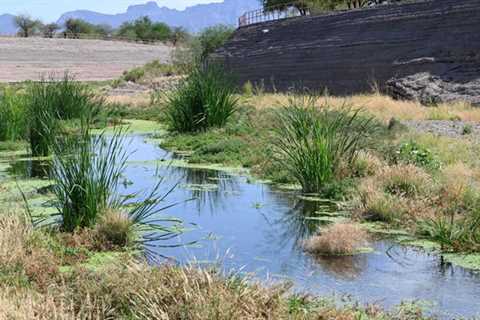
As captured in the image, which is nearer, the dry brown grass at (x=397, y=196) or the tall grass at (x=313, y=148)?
the dry brown grass at (x=397, y=196)

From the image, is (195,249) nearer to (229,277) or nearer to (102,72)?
(229,277)

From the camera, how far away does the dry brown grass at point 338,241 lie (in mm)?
8844

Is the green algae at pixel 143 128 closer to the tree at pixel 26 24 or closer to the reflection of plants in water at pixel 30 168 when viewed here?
the reflection of plants in water at pixel 30 168

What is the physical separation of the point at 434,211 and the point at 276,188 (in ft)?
12.0

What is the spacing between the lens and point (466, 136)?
17812mm

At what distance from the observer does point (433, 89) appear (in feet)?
98.9

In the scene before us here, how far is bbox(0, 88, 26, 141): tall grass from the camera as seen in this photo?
758 inches

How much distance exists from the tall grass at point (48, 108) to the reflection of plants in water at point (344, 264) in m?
6.01

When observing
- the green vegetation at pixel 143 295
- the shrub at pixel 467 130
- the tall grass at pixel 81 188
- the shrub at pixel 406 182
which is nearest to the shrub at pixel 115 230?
the tall grass at pixel 81 188

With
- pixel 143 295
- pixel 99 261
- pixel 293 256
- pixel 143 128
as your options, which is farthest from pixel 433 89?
pixel 143 295

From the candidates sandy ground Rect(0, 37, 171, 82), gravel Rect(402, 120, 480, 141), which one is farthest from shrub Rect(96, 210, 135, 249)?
sandy ground Rect(0, 37, 171, 82)

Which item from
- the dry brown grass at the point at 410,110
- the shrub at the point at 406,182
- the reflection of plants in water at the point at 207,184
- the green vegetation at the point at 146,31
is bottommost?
the reflection of plants in water at the point at 207,184

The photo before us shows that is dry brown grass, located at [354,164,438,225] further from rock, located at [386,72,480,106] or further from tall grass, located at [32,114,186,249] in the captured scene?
rock, located at [386,72,480,106]

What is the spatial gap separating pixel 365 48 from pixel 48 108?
23.1m
